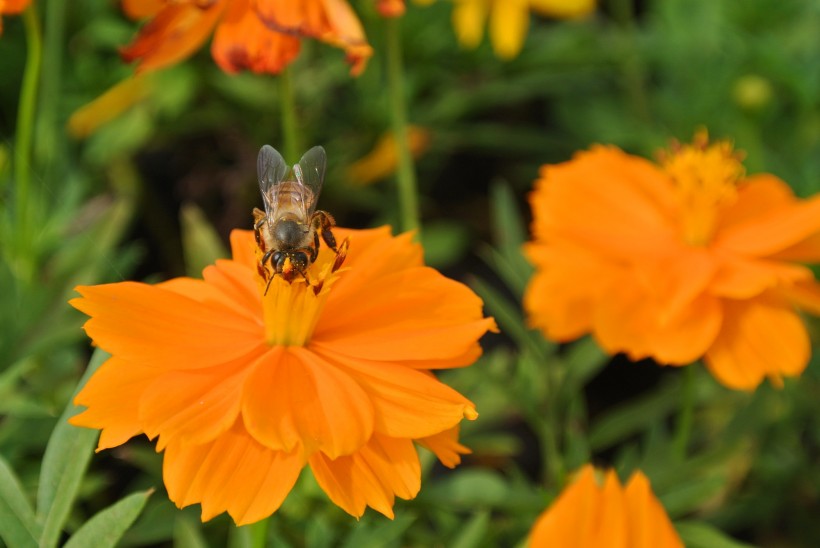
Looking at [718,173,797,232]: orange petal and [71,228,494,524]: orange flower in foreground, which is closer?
[71,228,494,524]: orange flower in foreground

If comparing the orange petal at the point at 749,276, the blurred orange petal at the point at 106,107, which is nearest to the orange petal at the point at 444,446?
the orange petal at the point at 749,276

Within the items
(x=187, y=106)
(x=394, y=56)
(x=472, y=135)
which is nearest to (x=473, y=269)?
(x=472, y=135)

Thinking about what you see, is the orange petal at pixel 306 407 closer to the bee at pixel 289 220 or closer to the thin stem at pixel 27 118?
the bee at pixel 289 220

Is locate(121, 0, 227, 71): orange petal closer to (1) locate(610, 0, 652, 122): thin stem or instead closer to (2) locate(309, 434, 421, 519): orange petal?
(2) locate(309, 434, 421, 519): orange petal

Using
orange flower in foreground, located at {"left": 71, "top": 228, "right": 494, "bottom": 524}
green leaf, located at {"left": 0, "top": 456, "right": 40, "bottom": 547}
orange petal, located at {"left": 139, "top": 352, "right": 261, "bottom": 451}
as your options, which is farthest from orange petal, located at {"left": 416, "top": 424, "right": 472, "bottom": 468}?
green leaf, located at {"left": 0, "top": 456, "right": 40, "bottom": 547}

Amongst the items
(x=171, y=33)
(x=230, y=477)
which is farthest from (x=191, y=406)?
(x=171, y=33)

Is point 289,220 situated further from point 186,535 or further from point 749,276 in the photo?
point 749,276
